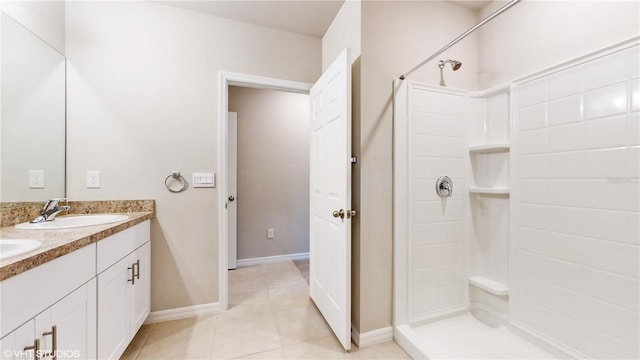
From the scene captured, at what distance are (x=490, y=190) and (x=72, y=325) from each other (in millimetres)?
2389

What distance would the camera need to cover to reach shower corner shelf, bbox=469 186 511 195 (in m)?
1.69

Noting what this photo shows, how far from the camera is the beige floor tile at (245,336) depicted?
1.56m

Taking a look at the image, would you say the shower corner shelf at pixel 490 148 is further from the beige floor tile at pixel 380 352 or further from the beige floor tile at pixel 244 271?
the beige floor tile at pixel 244 271

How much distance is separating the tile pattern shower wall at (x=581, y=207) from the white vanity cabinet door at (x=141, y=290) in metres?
2.50

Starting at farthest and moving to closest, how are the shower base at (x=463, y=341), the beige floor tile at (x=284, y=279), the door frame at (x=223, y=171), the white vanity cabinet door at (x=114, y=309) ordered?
the beige floor tile at (x=284, y=279)
the door frame at (x=223, y=171)
the shower base at (x=463, y=341)
the white vanity cabinet door at (x=114, y=309)

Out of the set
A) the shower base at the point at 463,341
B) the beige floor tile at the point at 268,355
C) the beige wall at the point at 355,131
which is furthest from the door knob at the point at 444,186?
the beige floor tile at the point at 268,355

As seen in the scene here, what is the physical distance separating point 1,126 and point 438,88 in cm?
264

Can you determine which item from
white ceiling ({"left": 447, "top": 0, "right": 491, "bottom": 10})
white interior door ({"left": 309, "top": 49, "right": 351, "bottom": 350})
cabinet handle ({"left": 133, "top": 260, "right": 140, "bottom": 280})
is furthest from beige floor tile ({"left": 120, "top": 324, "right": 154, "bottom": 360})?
white ceiling ({"left": 447, "top": 0, "right": 491, "bottom": 10})

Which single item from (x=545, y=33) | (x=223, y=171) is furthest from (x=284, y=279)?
(x=545, y=33)

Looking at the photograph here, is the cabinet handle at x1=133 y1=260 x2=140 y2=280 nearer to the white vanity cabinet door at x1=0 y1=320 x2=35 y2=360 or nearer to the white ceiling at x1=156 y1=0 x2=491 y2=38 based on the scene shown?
the white vanity cabinet door at x1=0 y1=320 x2=35 y2=360

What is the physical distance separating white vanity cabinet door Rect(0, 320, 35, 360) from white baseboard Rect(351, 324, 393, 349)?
1522 mm

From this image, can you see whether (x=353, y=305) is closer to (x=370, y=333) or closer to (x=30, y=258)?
(x=370, y=333)

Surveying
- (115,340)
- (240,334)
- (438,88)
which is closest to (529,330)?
(438,88)

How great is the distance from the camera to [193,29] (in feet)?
6.43
